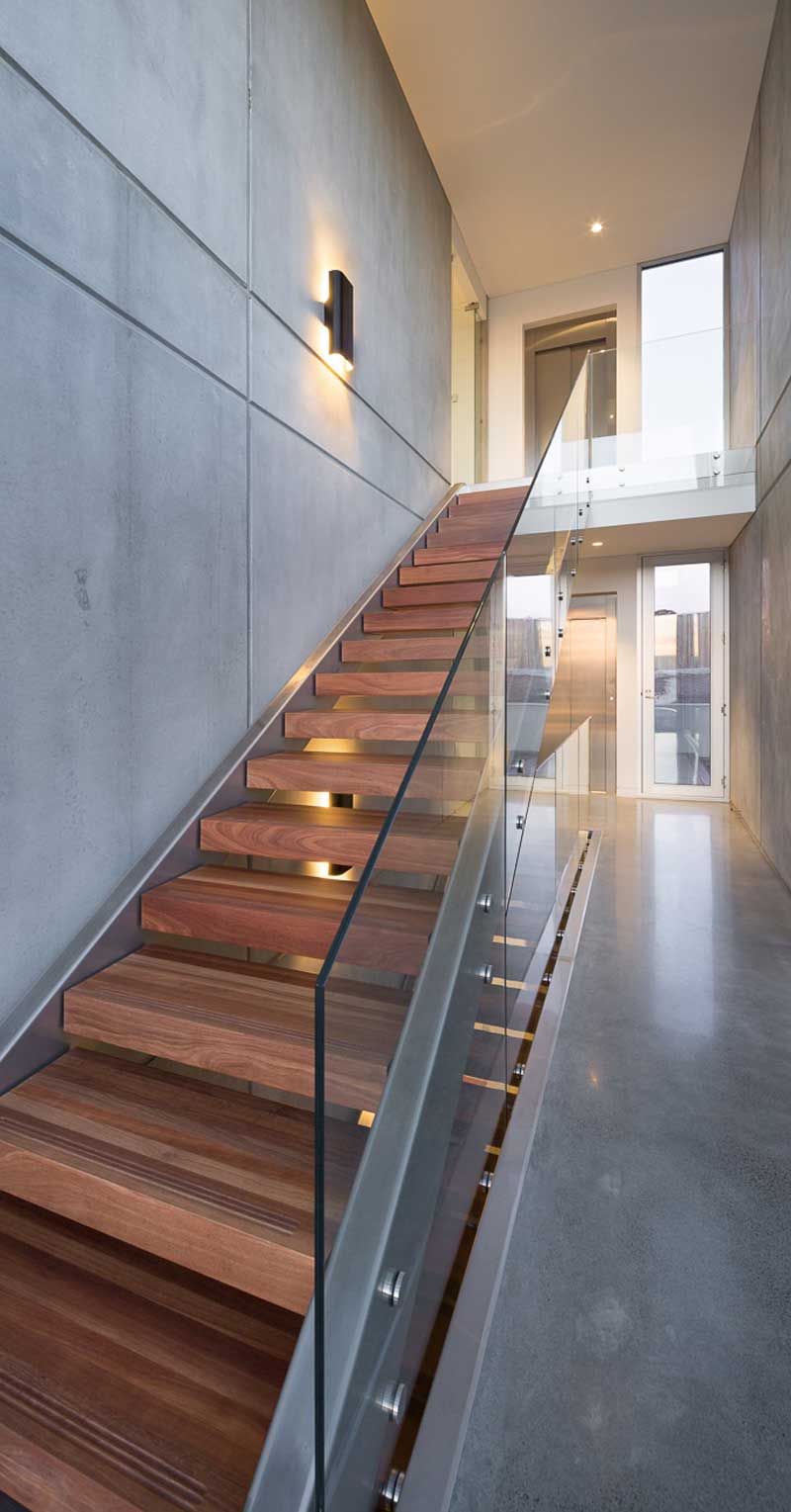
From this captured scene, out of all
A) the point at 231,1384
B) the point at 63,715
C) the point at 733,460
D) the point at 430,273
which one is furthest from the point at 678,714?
the point at 231,1384

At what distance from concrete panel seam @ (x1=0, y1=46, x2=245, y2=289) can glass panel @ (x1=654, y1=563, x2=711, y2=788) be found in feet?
20.9

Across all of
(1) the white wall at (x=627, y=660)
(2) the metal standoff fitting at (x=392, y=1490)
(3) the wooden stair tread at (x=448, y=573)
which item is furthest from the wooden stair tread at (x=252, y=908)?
(1) the white wall at (x=627, y=660)

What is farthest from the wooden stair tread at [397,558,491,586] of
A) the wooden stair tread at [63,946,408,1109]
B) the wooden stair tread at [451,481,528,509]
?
the wooden stair tread at [63,946,408,1109]

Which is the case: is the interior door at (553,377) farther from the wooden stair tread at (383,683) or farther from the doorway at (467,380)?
the wooden stair tread at (383,683)

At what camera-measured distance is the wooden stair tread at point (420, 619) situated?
13.4ft

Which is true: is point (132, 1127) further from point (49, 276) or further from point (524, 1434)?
point (49, 276)

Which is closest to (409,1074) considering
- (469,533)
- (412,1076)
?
(412,1076)

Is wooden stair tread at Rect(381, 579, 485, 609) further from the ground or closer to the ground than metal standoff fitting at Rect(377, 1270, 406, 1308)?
further from the ground

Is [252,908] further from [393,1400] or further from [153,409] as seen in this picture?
[153,409]

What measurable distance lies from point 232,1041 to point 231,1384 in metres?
0.69

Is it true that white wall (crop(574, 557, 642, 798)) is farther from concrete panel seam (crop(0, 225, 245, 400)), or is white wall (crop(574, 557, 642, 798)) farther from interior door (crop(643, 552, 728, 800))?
concrete panel seam (crop(0, 225, 245, 400))

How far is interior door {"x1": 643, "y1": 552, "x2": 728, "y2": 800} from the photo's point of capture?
8.02 metres

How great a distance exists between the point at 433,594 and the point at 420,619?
1.17 ft

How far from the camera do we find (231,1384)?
1.29 meters
